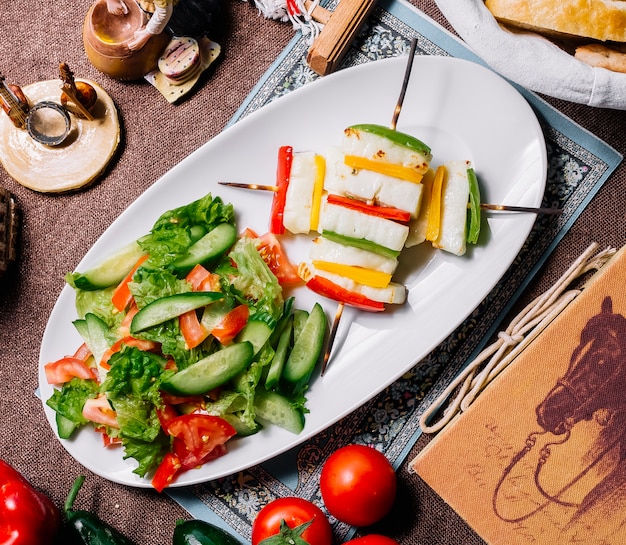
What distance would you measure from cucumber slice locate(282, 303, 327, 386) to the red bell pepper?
107cm

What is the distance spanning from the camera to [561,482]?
2086 millimetres

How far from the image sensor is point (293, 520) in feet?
7.82

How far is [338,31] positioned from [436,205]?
2.46 feet

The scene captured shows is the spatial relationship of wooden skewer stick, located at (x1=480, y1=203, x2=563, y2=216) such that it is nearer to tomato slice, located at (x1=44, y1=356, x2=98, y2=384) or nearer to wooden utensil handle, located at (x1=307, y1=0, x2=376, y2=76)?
A: wooden utensil handle, located at (x1=307, y1=0, x2=376, y2=76)

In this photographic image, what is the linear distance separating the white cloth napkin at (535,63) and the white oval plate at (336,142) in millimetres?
268

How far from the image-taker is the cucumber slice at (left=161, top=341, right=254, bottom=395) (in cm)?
231

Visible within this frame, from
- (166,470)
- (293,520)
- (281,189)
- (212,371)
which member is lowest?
(166,470)

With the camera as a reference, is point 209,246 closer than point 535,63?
No

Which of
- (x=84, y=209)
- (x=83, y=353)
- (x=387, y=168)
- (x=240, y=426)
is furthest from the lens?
(x=84, y=209)

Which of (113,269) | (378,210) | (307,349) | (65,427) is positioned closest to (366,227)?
(378,210)

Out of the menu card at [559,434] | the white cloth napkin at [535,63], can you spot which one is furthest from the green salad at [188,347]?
the white cloth napkin at [535,63]

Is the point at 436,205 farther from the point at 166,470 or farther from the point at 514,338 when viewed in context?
the point at 166,470

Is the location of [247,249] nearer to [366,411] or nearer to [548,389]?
[366,411]

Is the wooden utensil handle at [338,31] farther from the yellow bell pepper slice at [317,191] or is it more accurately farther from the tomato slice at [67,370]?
the tomato slice at [67,370]
